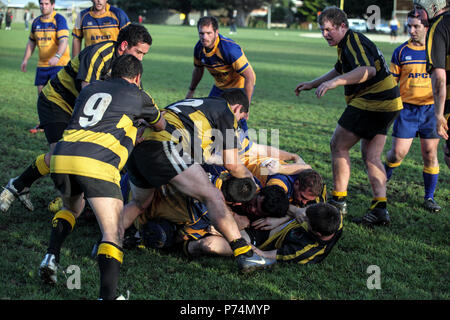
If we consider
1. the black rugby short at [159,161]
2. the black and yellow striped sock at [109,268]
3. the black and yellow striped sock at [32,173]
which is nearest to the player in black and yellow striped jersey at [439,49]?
the black rugby short at [159,161]

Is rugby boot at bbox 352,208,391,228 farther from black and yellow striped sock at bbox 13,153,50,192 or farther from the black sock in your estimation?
black and yellow striped sock at bbox 13,153,50,192

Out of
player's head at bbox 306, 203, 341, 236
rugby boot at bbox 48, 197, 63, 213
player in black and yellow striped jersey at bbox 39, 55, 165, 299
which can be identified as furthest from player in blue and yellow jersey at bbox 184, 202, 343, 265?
rugby boot at bbox 48, 197, 63, 213

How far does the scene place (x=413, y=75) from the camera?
19.1 feet

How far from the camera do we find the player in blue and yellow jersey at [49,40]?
8.55 m

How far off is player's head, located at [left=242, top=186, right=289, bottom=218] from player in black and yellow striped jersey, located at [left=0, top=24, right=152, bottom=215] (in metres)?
1.68

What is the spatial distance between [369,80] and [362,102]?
23 cm

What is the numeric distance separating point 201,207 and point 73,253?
1.16 meters

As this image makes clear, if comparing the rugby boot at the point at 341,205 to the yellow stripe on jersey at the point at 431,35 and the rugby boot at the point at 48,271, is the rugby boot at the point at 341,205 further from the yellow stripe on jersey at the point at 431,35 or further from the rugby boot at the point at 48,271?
the rugby boot at the point at 48,271

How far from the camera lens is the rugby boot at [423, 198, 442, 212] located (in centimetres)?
539

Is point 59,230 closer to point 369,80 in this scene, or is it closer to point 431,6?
point 369,80

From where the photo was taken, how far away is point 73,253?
4.13 metres

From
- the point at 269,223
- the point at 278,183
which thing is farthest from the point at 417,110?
the point at 269,223
